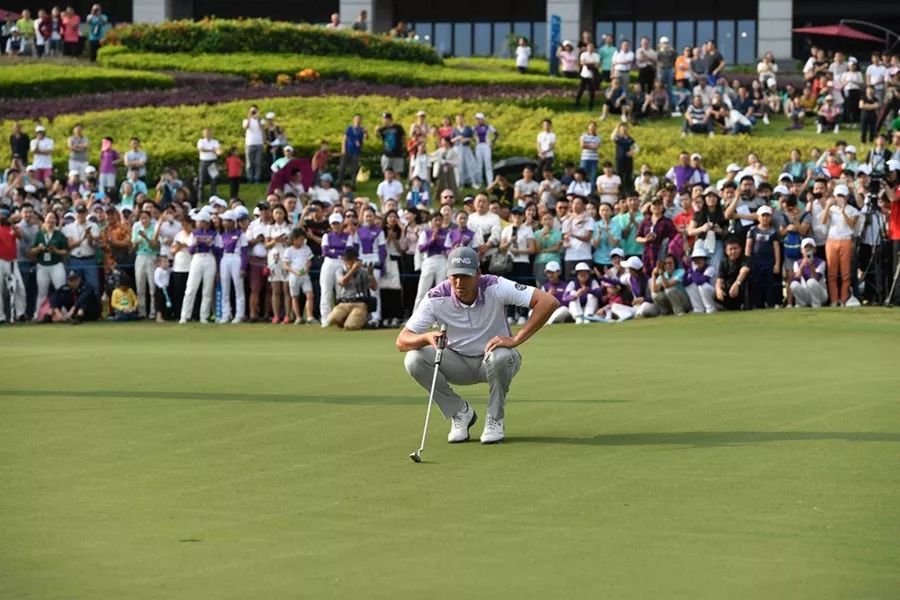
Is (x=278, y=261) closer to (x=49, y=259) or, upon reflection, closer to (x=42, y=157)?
(x=49, y=259)

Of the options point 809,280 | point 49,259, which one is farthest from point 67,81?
point 809,280

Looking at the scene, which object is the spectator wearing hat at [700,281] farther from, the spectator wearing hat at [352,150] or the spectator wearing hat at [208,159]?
the spectator wearing hat at [208,159]

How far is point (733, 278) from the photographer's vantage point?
74.4 feet

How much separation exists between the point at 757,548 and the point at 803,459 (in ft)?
9.19

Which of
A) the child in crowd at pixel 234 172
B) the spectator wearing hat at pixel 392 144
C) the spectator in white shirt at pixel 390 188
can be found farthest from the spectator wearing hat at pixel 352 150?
the spectator in white shirt at pixel 390 188

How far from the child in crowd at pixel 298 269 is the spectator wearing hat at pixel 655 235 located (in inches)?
182

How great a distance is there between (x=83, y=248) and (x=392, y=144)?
7.18m

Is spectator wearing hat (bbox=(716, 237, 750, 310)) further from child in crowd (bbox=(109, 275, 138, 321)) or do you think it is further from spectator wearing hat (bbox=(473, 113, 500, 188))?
spectator wearing hat (bbox=(473, 113, 500, 188))

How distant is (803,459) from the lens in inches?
416

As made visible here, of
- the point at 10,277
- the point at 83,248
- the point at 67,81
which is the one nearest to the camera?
the point at 10,277

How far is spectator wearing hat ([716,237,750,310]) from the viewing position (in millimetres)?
22500

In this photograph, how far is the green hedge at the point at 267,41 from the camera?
45438 millimetres

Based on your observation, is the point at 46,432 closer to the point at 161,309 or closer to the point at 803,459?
the point at 803,459

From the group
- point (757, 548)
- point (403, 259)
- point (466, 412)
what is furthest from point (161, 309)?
point (757, 548)
